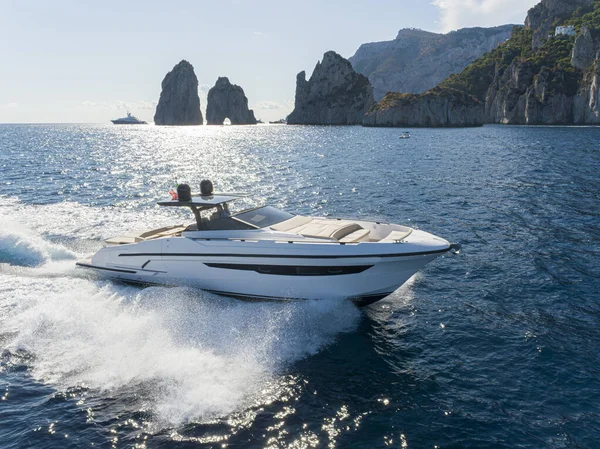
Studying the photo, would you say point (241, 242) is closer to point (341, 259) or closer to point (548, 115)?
point (341, 259)

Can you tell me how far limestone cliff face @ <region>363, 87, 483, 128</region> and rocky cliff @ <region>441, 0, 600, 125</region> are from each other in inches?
411

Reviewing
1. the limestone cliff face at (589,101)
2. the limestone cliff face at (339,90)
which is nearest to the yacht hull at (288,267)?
the limestone cliff face at (589,101)

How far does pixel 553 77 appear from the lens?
415 feet

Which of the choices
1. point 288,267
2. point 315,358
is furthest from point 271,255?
point 315,358

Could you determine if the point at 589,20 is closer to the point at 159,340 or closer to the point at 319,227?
the point at 319,227

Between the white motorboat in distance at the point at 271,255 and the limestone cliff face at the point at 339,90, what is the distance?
597ft

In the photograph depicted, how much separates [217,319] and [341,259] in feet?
11.9

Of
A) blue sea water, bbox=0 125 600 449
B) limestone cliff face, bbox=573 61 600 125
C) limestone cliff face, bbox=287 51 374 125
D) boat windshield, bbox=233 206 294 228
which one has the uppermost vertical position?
limestone cliff face, bbox=287 51 374 125

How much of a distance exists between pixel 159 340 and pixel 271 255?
3.51m

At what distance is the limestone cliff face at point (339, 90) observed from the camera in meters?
187

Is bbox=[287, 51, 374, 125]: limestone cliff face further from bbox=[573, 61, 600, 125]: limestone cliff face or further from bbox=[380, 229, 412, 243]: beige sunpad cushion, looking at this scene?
bbox=[380, 229, 412, 243]: beige sunpad cushion

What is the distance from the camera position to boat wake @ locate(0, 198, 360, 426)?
8414 mm

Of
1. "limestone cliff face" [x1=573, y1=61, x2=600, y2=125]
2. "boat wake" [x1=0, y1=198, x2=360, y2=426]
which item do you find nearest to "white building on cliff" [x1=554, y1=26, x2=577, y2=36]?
"limestone cliff face" [x1=573, y1=61, x2=600, y2=125]

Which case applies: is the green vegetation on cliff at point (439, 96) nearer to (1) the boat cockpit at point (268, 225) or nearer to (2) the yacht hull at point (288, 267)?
(1) the boat cockpit at point (268, 225)
